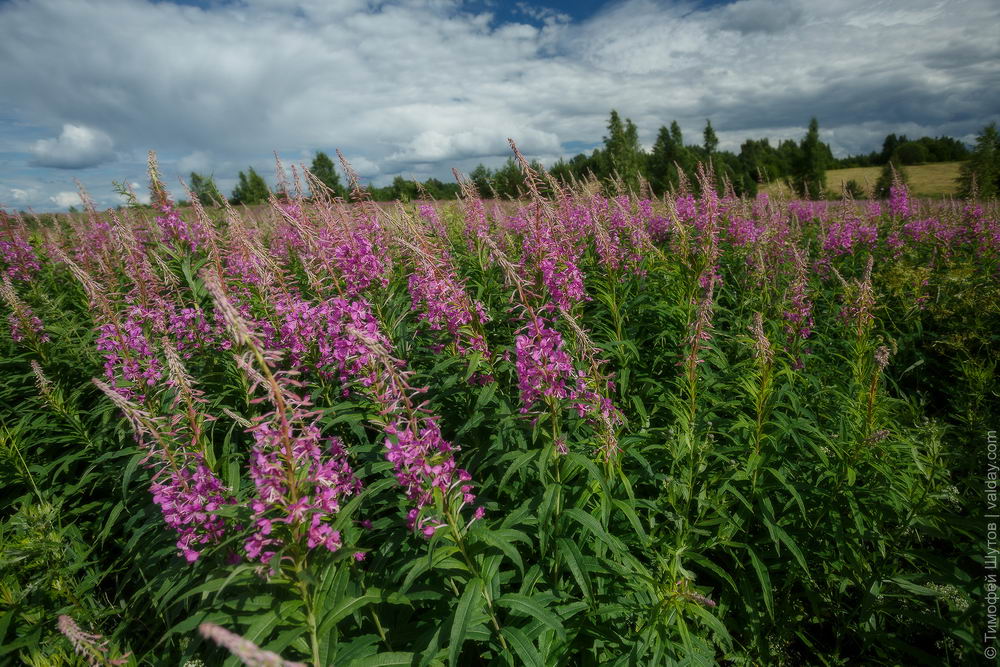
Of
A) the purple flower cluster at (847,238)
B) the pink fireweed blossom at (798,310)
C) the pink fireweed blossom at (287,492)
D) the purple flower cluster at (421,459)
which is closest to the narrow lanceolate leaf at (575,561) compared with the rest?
the purple flower cluster at (421,459)

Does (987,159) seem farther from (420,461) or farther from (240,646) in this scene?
(240,646)

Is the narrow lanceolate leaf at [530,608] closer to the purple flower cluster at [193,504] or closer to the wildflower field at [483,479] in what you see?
the wildflower field at [483,479]

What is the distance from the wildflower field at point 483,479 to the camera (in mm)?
2471

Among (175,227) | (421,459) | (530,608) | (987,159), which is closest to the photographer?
(421,459)

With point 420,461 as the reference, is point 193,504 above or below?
below

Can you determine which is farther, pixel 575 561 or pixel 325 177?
pixel 325 177

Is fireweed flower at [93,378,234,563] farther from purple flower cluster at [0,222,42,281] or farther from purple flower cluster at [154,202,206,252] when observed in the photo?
purple flower cluster at [0,222,42,281]

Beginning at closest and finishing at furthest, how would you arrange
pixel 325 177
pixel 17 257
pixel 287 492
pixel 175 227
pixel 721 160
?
pixel 287 492 → pixel 175 227 → pixel 17 257 → pixel 325 177 → pixel 721 160

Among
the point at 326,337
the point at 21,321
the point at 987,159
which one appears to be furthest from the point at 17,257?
the point at 987,159

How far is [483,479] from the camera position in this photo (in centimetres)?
404

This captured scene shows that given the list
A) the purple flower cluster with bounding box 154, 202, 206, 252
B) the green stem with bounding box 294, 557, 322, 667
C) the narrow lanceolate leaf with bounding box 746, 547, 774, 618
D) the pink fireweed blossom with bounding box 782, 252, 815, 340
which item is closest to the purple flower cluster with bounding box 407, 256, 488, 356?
the green stem with bounding box 294, 557, 322, 667

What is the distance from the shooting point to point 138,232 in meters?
8.90

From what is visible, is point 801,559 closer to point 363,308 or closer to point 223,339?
point 363,308

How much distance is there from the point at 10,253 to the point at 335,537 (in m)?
11.1
